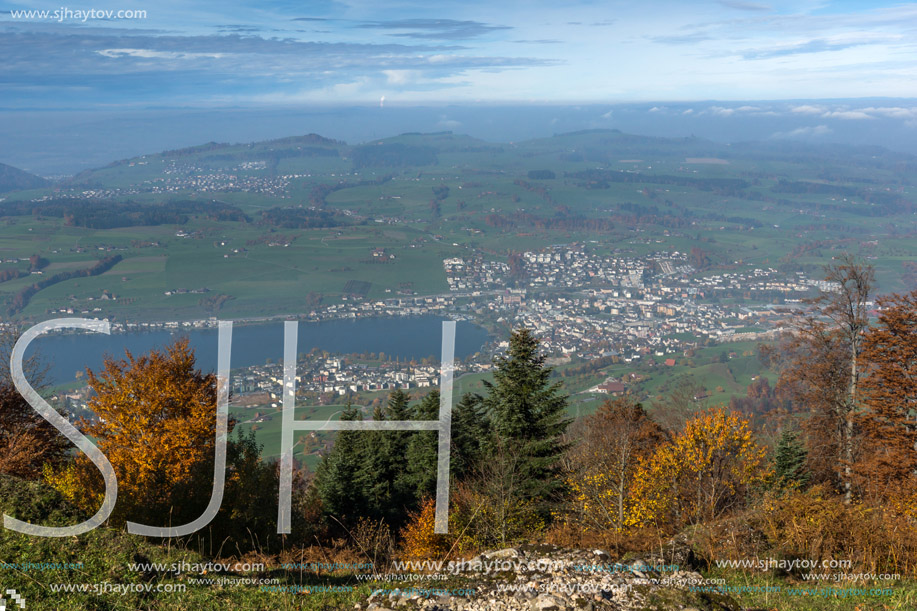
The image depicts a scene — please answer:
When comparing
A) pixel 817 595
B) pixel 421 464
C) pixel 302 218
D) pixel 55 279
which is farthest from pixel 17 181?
pixel 817 595

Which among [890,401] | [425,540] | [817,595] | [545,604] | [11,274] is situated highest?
[545,604]

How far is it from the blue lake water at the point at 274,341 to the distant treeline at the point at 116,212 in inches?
2156

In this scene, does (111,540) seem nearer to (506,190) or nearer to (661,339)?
(661,339)

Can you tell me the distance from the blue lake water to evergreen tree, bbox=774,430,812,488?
5202 centimetres

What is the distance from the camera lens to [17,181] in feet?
549

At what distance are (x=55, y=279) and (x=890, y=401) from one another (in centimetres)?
10473

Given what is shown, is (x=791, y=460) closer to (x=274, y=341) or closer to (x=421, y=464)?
(x=421, y=464)

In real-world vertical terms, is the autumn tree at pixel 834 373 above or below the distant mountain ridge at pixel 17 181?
below

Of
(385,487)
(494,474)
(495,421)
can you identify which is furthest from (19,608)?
(385,487)

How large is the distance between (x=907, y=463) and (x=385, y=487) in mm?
13326

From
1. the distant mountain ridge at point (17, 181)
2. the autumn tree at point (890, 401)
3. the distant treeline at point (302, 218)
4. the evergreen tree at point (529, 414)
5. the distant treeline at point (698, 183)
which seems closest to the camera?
the autumn tree at point (890, 401)

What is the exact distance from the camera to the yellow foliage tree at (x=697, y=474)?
38.8 ft

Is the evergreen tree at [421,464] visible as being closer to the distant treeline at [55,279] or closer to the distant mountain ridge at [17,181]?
the distant treeline at [55,279]

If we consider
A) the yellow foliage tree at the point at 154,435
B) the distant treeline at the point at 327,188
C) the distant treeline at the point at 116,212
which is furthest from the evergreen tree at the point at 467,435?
the distant treeline at the point at 327,188
